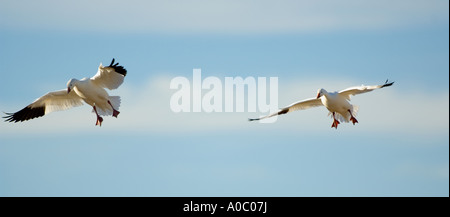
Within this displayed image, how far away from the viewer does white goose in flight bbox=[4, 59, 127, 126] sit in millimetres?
19422

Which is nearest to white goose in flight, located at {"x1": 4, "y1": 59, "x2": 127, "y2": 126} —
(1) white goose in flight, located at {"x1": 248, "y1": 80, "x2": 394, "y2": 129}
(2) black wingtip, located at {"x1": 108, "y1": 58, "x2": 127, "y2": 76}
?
(2) black wingtip, located at {"x1": 108, "y1": 58, "x2": 127, "y2": 76}

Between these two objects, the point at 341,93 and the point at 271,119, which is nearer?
the point at 341,93


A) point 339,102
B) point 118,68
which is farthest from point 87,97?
point 339,102

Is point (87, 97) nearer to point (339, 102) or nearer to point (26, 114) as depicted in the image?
point (26, 114)

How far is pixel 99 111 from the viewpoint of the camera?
20.3 m

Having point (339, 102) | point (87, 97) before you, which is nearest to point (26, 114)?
point (87, 97)

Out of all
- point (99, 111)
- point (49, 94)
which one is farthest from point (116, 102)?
point (49, 94)

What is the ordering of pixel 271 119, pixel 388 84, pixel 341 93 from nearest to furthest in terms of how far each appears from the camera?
1. pixel 388 84
2. pixel 341 93
3. pixel 271 119

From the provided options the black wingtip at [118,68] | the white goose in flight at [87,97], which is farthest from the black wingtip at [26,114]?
the black wingtip at [118,68]

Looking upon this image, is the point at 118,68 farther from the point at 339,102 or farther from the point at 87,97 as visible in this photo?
the point at 339,102

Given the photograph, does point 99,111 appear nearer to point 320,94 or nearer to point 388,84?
point 320,94

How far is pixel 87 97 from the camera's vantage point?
65.2ft

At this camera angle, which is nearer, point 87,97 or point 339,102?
point 87,97

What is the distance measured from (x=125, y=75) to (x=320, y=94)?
470cm
